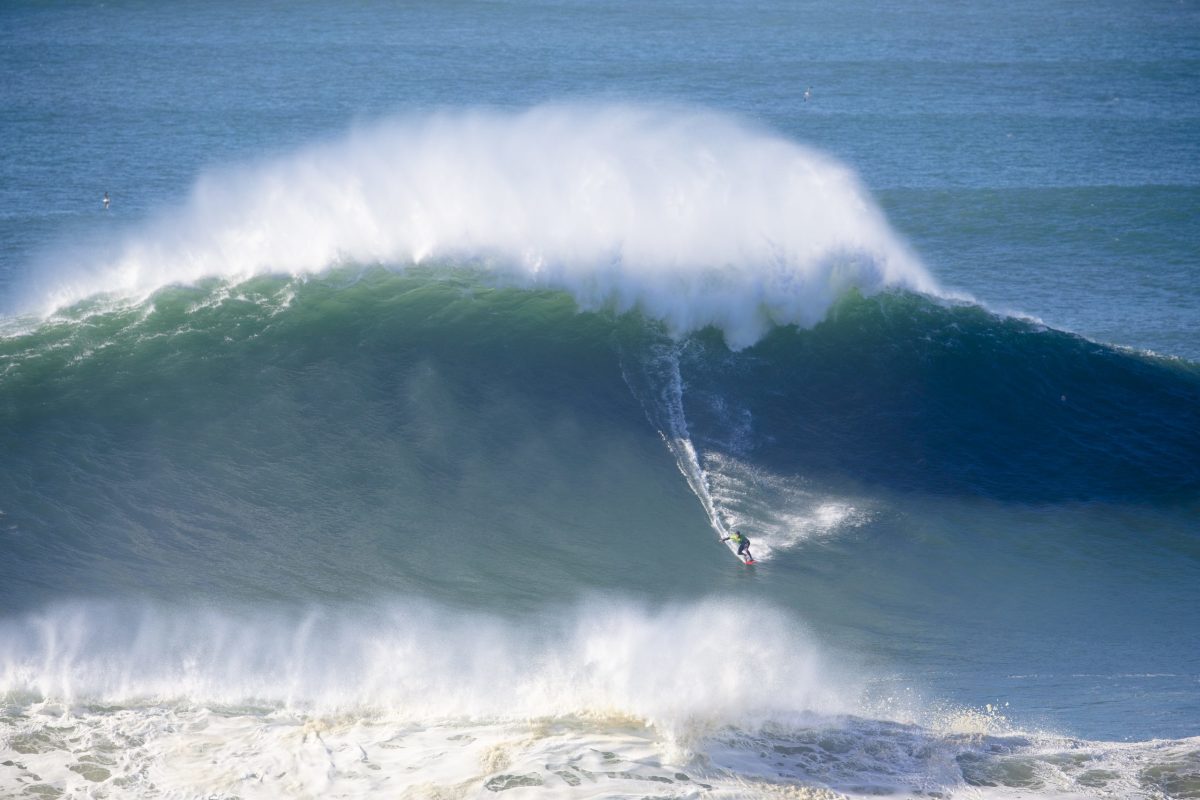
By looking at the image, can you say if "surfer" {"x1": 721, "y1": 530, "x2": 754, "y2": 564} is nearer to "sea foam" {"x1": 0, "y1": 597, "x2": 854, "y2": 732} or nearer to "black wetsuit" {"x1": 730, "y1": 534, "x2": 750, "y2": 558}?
"black wetsuit" {"x1": 730, "y1": 534, "x2": 750, "y2": 558}

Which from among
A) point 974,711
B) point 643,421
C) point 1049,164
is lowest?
point 974,711

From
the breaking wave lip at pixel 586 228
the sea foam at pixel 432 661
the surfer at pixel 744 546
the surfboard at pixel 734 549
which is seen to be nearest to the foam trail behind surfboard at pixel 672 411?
the surfboard at pixel 734 549

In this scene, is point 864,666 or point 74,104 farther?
point 74,104

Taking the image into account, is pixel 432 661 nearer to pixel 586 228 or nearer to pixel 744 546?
pixel 744 546

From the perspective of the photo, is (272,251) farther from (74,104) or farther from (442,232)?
(74,104)

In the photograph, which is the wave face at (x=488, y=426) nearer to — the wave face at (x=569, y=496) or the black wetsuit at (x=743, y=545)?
the wave face at (x=569, y=496)

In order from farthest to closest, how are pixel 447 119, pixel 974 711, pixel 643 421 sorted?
1. pixel 447 119
2. pixel 643 421
3. pixel 974 711

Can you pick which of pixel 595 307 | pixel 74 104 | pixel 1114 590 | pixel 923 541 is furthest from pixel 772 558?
pixel 74 104
